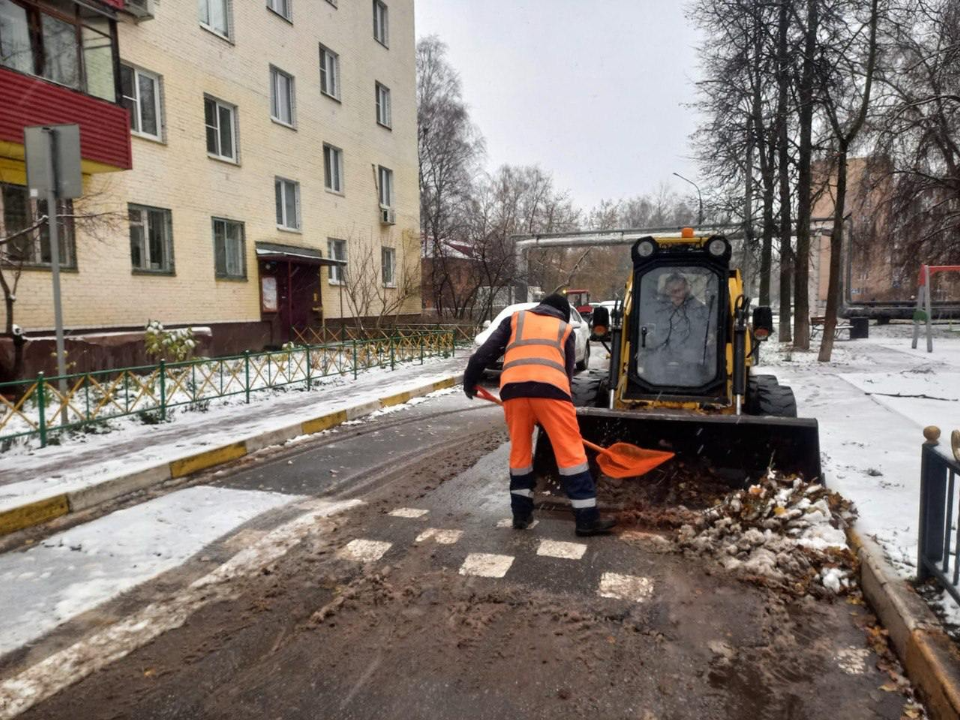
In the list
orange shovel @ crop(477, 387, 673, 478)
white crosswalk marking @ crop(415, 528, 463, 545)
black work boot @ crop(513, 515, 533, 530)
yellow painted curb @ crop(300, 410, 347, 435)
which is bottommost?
white crosswalk marking @ crop(415, 528, 463, 545)

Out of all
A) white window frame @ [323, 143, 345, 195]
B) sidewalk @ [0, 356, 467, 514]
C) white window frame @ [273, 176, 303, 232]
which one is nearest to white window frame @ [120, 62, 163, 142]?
white window frame @ [273, 176, 303, 232]

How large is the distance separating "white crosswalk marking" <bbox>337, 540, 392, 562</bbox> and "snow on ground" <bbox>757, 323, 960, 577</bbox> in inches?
122

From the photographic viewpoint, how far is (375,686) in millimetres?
2895

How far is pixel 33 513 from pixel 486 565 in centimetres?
373

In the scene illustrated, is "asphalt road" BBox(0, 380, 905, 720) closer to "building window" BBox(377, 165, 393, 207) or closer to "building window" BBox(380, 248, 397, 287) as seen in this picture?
"building window" BBox(380, 248, 397, 287)

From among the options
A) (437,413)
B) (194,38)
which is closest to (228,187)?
(194,38)

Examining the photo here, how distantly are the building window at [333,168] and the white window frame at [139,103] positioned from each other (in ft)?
21.0

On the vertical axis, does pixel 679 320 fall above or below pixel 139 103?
below

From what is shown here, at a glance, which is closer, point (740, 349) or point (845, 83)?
point (740, 349)

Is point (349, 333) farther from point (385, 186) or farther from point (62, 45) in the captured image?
point (62, 45)

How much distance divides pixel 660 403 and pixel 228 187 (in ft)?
46.2

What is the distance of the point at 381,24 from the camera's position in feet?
79.9

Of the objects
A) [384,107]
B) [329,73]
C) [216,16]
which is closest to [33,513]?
[216,16]

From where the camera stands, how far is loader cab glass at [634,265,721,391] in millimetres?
6215
